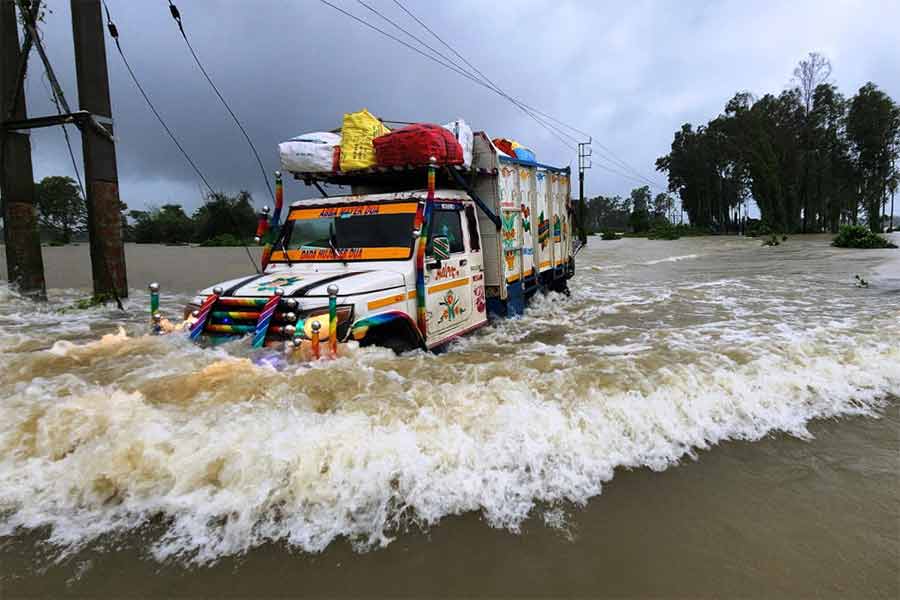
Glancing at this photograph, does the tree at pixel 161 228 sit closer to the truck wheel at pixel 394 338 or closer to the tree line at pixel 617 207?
the truck wheel at pixel 394 338

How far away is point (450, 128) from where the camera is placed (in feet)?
21.2

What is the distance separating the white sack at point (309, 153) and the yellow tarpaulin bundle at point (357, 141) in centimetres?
21

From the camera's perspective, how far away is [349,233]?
19.2 ft

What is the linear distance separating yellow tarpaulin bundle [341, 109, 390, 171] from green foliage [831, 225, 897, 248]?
29842 mm

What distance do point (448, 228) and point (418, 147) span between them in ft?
3.18

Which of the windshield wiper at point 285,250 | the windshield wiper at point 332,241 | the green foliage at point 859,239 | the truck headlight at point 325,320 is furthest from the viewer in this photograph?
the green foliage at point 859,239

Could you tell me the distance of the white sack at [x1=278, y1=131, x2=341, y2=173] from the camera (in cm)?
640

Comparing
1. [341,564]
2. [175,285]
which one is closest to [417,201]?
[341,564]

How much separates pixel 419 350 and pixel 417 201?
170 centimetres

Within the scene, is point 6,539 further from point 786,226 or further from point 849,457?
point 786,226

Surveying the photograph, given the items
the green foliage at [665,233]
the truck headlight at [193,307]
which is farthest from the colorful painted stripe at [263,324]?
the green foliage at [665,233]

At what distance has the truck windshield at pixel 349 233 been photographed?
5.61 metres

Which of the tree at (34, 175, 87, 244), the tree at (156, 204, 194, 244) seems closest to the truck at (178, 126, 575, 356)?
the tree at (156, 204, 194, 244)

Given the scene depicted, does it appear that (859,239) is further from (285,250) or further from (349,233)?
(285,250)
